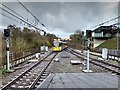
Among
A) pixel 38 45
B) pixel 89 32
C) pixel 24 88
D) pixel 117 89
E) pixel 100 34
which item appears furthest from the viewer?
pixel 100 34

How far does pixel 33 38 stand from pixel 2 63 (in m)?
37.6

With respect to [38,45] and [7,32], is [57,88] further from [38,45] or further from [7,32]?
[38,45]

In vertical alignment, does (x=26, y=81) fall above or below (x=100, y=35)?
below

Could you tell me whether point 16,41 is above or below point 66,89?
above

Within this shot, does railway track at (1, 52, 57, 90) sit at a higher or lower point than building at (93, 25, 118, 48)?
lower

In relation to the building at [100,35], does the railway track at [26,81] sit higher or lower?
lower

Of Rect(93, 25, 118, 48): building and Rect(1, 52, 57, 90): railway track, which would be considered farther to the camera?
Rect(93, 25, 118, 48): building

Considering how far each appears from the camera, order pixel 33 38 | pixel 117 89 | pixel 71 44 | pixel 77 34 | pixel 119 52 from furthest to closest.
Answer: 1. pixel 77 34
2. pixel 71 44
3. pixel 33 38
4. pixel 119 52
5. pixel 117 89

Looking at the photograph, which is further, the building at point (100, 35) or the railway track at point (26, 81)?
the building at point (100, 35)

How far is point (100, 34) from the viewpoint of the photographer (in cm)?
10600

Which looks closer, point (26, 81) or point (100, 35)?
point (26, 81)

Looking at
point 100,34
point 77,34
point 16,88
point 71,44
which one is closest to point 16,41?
point 16,88

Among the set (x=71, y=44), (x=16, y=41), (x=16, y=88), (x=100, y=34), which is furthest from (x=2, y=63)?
(x=71, y=44)

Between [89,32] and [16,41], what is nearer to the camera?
[89,32]
